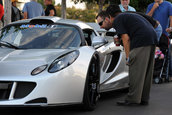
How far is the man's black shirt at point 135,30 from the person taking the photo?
6551 mm

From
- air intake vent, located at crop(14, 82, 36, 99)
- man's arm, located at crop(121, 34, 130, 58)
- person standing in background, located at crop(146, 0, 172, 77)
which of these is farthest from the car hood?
person standing in background, located at crop(146, 0, 172, 77)

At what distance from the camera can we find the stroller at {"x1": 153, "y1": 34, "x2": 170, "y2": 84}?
9648mm

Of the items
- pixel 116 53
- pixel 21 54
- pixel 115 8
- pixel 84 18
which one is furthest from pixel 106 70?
pixel 84 18

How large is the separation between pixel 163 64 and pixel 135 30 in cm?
344

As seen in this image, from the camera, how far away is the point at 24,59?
18.5 feet

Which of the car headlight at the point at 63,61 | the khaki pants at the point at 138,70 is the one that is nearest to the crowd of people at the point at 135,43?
the khaki pants at the point at 138,70

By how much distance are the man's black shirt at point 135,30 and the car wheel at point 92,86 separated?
0.63 metres

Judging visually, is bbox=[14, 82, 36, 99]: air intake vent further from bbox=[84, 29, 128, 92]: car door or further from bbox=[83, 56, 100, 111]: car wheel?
bbox=[84, 29, 128, 92]: car door

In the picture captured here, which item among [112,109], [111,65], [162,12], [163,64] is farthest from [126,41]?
[162,12]

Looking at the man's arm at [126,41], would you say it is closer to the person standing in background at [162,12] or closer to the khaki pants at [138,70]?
the khaki pants at [138,70]

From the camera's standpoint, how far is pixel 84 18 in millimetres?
107938

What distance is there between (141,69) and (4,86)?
2287 mm

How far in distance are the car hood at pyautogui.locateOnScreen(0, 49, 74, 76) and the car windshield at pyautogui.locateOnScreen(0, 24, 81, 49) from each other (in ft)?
0.99

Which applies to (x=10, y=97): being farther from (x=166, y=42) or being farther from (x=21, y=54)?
(x=166, y=42)
